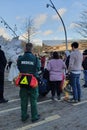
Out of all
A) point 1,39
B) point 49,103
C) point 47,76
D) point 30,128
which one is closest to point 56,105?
point 49,103

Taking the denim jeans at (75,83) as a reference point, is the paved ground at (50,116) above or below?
below

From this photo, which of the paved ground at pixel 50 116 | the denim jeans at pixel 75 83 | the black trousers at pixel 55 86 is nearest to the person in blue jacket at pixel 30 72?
the paved ground at pixel 50 116

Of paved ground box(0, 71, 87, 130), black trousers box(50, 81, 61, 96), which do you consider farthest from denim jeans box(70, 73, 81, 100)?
black trousers box(50, 81, 61, 96)

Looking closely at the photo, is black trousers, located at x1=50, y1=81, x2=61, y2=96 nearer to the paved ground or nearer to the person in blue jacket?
the paved ground

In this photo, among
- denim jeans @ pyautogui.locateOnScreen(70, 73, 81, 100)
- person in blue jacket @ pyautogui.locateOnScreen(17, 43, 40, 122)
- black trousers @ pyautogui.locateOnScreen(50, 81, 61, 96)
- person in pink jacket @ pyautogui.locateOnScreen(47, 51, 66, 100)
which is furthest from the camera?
black trousers @ pyautogui.locateOnScreen(50, 81, 61, 96)

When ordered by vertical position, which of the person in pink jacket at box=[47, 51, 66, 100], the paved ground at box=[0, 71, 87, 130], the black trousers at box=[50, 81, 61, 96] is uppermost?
the person in pink jacket at box=[47, 51, 66, 100]

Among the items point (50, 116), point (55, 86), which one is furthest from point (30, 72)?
point (55, 86)

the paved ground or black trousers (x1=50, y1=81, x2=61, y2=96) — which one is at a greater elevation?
black trousers (x1=50, y1=81, x2=61, y2=96)

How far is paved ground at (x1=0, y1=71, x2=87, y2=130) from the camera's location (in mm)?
8711

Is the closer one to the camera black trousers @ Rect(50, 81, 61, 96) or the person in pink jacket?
the person in pink jacket

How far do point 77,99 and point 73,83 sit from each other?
0.55m

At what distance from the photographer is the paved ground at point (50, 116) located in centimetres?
871

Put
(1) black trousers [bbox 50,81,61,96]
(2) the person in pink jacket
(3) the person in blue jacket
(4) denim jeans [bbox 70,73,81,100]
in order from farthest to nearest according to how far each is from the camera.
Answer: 1. (1) black trousers [bbox 50,81,61,96]
2. (2) the person in pink jacket
3. (4) denim jeans [bbox 70,73,81,100]
4. (3) the person in blue jacket

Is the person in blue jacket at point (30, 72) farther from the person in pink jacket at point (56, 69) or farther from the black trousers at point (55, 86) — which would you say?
the black trousers at point (55, 86)
